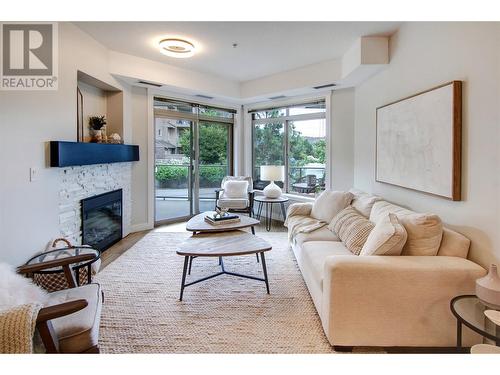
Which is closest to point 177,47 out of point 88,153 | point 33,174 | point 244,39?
point 244,39

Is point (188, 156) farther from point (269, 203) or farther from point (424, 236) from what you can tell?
point (424, 236)

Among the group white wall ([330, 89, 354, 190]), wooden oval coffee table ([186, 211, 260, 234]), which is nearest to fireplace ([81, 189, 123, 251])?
wooden oval coffee table ([186, 211, 260, 234])

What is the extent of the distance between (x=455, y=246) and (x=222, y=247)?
1755 millimetres

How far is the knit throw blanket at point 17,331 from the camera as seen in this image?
4.18 feet

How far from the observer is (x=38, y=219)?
284 cm

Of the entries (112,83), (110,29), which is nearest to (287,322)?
(110,29)

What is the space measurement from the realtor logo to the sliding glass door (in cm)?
219

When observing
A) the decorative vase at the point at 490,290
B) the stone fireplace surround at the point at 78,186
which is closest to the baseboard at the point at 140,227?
the stone fireplace surround at the point at 78,186

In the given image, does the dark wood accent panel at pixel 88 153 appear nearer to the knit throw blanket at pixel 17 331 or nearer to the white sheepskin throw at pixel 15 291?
the white sheepskin throw at pixel 15 291

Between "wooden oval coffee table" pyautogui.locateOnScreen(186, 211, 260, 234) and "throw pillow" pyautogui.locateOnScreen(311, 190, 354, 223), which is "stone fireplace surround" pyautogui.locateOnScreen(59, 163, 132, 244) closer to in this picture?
"wooden oval coffee table" pyautogui.locateOnScreen(186, 211, 260, 234)

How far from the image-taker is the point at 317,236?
10.2 ft
